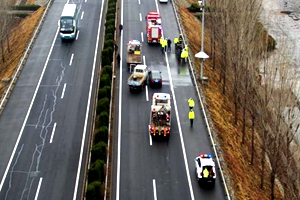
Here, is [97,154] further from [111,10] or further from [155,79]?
[111,10]

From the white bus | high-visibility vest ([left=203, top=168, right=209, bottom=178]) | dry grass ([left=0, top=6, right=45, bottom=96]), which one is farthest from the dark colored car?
high-visibility vest ([left=203, top=168, right=209, bottom=178])

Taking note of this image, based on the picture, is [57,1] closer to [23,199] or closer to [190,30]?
[190,30]

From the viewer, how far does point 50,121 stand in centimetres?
5253

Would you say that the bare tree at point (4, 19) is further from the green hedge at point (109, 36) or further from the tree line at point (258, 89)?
the tree line at point (258, 89)

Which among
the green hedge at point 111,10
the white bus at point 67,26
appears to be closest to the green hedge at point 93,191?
the white bus at point 67,26

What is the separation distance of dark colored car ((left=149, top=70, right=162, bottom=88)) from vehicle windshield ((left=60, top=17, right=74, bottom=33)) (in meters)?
16.4

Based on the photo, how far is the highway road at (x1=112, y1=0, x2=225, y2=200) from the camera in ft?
140

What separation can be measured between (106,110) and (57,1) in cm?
4051

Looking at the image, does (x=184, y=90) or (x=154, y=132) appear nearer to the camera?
(x=154, y=132)

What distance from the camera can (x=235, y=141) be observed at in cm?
5388

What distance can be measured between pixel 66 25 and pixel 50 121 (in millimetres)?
21418

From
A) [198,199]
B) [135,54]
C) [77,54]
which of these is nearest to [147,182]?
[198,199]

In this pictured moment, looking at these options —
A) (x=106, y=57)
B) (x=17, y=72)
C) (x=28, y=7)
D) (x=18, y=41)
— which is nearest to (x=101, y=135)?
(x=106, y=57)

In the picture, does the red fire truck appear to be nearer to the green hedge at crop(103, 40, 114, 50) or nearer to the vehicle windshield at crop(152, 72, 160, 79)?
the green hedge at crop(103, 40, 114, 50)
